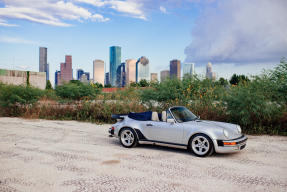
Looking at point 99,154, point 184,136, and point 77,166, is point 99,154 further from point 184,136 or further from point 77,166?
point 184,136

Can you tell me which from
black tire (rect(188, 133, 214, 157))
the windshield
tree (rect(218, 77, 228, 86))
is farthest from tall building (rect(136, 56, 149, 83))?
black tire (rect(188, 133, 214, 157))

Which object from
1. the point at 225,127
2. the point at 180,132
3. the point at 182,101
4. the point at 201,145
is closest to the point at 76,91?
the point at 182,101

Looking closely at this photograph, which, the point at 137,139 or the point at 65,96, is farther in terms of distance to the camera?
the point at 65,96

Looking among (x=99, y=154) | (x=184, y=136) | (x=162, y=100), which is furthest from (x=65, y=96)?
(x=184, y=136)

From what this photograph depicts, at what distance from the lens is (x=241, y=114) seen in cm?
970

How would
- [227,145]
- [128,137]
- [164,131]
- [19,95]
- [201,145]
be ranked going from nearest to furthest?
[227,145]
[201,145]
[164,131]
[128,137]
[19,95]

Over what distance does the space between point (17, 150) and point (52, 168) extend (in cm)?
240

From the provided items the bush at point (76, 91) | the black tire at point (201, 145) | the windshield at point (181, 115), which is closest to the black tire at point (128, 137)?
the windshield at point (181, 115)

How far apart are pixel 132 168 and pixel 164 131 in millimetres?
1801

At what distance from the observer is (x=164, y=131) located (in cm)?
700

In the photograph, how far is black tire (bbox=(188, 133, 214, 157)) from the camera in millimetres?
6340

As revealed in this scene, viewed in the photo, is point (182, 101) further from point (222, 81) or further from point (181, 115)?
point (181, 115)

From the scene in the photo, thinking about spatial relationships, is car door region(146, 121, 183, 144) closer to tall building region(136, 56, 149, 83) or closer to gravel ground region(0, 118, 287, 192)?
gravel ground region(0, 118, 287, 192)

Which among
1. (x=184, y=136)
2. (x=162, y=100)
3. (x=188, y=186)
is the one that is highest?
(x=162, y=100)
